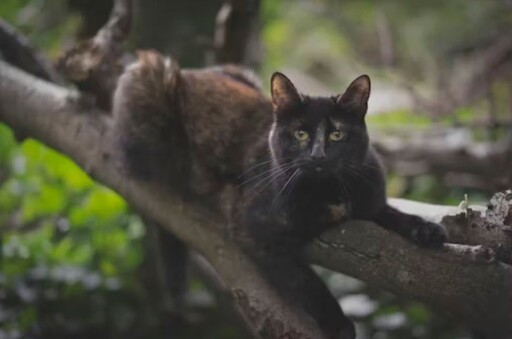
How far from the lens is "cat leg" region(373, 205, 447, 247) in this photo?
1667mm

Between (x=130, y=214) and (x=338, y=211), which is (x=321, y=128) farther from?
(x=130, y=214)

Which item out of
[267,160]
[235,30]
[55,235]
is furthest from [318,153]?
[55,235]

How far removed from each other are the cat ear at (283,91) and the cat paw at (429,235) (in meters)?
0.56

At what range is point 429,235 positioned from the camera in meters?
1.67

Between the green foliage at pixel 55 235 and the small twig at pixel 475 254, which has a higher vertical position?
the small twig at pixel 475 254

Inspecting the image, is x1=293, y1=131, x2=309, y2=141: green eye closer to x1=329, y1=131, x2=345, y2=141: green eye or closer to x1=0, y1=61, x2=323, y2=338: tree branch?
x1=329, y1=131, x2=345, y2=141: green eye

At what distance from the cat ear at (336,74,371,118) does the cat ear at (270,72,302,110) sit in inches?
5.4

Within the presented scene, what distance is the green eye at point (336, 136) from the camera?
1892 mm

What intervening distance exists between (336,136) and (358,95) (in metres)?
0.15

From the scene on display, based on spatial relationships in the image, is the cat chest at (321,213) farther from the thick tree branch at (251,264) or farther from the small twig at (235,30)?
the small twig at (235,30)

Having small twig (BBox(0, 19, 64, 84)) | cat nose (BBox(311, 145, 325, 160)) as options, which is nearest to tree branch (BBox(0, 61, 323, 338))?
small twig (BBox(0, 19, 64, 84))

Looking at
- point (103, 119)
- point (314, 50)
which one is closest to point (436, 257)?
point (103, 119)

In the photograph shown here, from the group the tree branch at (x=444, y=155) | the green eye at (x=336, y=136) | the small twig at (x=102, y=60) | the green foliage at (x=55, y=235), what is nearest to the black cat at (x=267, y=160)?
the green eye at (x=336, y=136)

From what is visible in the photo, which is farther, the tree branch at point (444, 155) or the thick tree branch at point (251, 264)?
the tree branch at point (444, 155)
